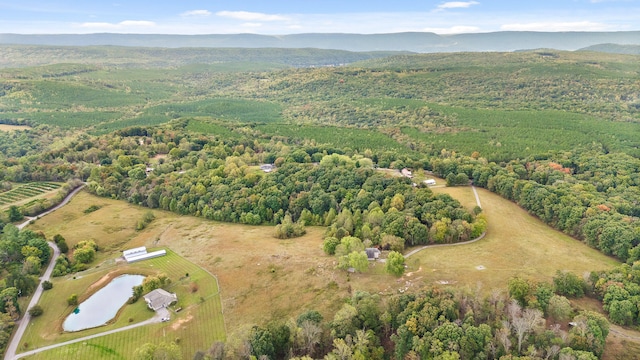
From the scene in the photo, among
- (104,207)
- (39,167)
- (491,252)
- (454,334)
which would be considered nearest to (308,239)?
(491,252)

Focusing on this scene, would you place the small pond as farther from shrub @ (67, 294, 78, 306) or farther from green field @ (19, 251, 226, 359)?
green field @ (19, 251, 226, 359)

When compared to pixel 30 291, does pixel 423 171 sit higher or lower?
higher

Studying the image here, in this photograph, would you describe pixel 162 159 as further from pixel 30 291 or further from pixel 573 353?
pixel 573 353

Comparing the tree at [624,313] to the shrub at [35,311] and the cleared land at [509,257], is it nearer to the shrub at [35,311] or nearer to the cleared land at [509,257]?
the cleared land at [509,257]

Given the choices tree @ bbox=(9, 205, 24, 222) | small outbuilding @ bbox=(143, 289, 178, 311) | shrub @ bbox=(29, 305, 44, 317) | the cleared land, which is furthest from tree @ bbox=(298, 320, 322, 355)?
tree @ bbox=(9, 205, 24, 222)

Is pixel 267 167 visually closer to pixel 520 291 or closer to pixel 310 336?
pixel 310 336

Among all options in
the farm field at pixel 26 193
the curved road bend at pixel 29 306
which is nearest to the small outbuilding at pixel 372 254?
the curved road bend at pixel 29 306
